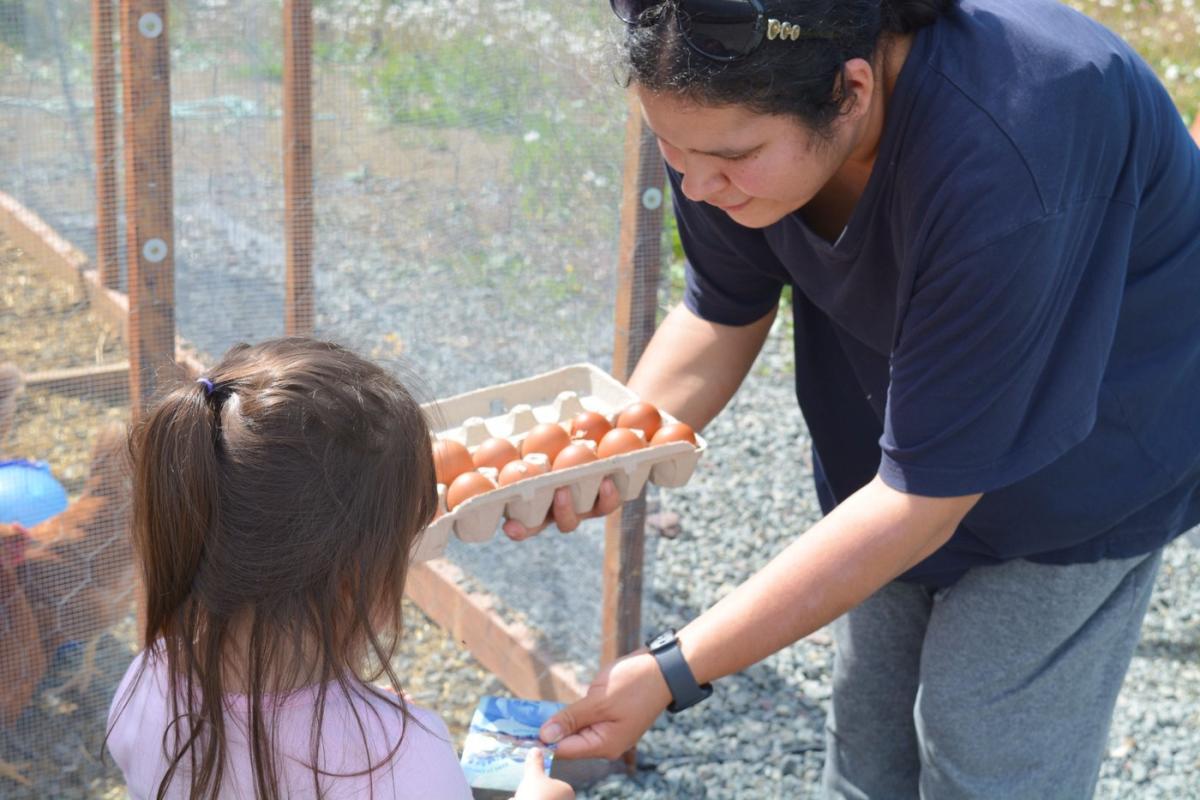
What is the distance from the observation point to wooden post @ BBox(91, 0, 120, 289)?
213 centimetres

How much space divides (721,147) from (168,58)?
1121 millimetres

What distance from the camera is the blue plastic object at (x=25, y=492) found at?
2.39 meters

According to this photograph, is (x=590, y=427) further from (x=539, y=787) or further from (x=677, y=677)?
(x=539, y=787)

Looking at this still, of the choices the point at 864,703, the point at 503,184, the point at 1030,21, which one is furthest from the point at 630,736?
the point at 503,184

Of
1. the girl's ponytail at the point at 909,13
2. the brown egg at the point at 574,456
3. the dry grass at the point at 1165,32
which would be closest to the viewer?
the girl's ponytail at the point at 909,13

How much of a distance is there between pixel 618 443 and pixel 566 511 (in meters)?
0.13

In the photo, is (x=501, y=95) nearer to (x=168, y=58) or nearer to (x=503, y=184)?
(x=503, y=184)

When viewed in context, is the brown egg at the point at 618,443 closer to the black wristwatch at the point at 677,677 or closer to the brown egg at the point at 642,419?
the brown egg at the point at 642,419

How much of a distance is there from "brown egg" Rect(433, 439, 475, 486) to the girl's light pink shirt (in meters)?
0.54

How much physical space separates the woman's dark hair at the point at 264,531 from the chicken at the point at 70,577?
44.4 inches

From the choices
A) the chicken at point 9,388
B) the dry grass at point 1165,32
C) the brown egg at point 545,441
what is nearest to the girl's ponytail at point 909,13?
the brown egg at point 545,441

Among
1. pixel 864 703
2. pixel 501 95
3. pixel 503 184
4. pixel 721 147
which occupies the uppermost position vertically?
pixel 721 147

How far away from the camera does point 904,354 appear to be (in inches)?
59.4

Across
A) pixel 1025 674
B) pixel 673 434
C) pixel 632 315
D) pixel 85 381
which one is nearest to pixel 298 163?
pixel 85 381
